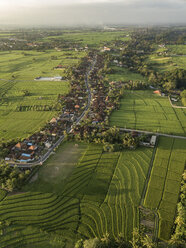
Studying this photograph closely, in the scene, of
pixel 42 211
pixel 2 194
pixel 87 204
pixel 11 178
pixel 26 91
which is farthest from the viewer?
pixel 26 91

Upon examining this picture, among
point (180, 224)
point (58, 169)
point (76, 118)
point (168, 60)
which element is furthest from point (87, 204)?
point (168, 60)

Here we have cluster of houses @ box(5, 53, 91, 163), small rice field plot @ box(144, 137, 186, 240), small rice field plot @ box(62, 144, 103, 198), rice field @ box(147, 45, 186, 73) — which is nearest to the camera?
small rice field plot @ box(144, 137, 186, 240)

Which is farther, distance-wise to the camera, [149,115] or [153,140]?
[149,115]

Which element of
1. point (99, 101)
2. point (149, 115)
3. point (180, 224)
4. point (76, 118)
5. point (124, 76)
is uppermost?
point (124, 76)

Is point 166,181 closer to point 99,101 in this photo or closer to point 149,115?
point 149,115

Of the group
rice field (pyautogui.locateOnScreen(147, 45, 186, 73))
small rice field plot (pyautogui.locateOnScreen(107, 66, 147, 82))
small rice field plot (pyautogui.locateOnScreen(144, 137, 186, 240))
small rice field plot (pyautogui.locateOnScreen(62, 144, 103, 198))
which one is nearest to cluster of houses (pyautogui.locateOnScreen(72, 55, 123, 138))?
small rice field plot (pyautogui.locateOnScreen(107, 66, 147, 82))

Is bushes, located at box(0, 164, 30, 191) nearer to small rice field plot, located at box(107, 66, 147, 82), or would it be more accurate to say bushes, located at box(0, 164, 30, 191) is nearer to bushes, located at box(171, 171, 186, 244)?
bushes, located at box(171, 171, 186, 244)
